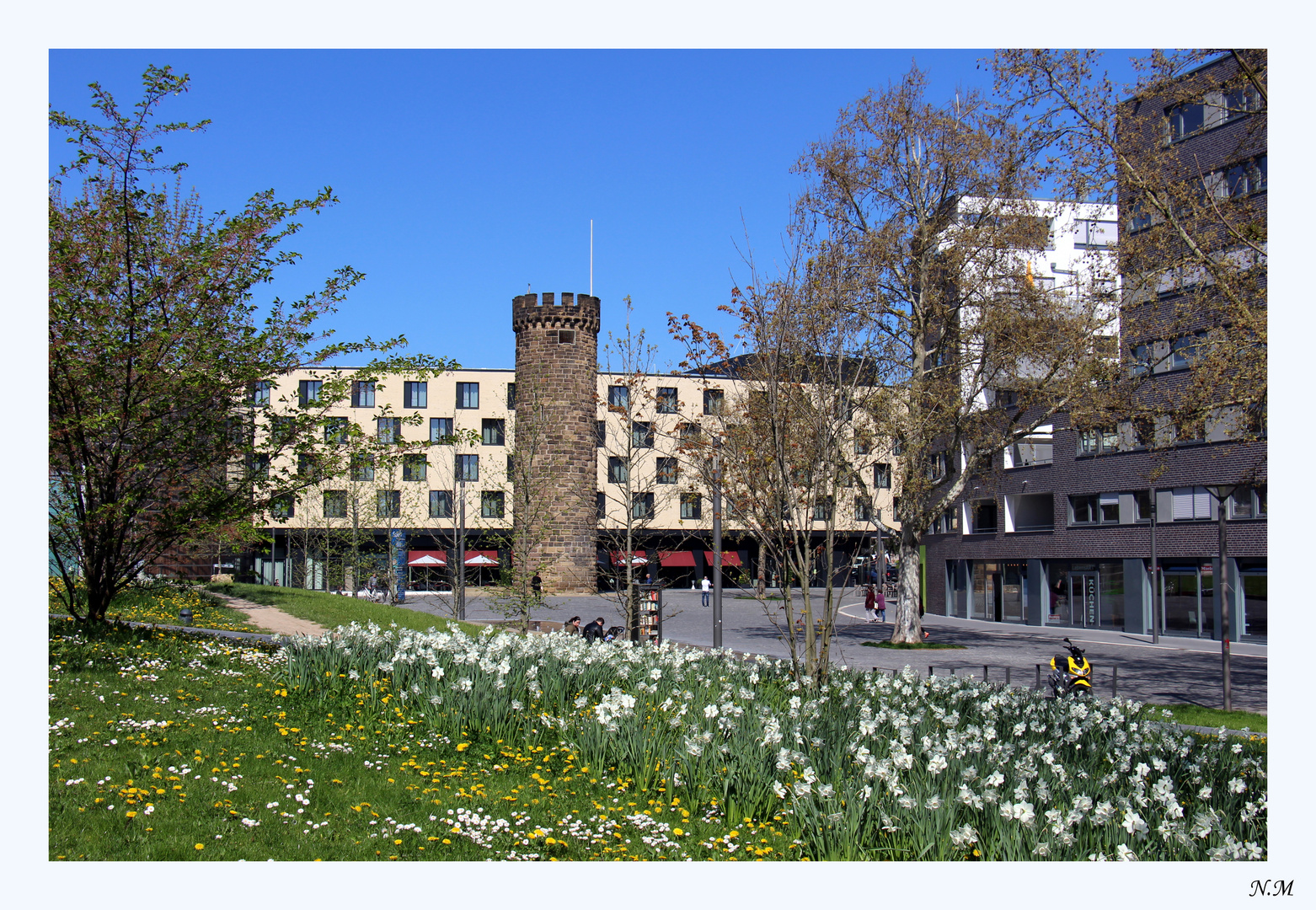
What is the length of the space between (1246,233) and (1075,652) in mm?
5516

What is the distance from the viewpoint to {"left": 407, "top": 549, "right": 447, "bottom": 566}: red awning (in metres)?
53.1

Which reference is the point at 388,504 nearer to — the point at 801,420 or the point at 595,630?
the point at 595,630

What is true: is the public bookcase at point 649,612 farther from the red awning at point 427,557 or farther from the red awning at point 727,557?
the red awning at point 727,557

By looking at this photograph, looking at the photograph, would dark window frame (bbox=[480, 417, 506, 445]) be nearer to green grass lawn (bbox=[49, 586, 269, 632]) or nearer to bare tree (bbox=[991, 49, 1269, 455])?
green grass lawn (bbox=[49, 586, 269, 632])

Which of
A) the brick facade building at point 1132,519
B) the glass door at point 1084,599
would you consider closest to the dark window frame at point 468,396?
the brick facade building at point 1132,519

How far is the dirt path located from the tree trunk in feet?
49.2

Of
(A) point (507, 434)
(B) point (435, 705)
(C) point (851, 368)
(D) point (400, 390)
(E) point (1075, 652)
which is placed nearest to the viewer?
(B) point (435, 705)

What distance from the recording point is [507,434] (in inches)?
2318

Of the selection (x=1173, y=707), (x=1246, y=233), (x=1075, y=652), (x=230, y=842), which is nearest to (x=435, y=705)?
(x=230, y=842)

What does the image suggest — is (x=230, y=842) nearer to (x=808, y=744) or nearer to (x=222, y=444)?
(x=808, y=744)

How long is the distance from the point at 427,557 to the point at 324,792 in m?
48.2

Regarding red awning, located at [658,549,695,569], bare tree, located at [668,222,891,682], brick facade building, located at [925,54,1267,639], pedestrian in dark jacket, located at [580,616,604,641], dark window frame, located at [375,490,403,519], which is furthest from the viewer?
red awning, located at [658,549,695,569]

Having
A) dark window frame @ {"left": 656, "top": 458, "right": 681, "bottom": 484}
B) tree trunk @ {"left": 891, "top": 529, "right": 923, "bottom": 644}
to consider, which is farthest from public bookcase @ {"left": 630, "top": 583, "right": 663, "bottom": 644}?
tree trunk @ {"left": 891, "top": 529, "right": 923, "bottom": 644}

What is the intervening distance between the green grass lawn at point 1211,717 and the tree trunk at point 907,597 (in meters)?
12.5
